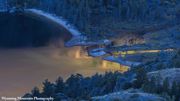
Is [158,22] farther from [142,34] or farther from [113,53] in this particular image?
[113,53]

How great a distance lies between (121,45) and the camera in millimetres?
147875

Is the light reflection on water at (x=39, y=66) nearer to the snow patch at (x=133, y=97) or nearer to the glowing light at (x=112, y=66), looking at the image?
the glowing light at (x=112, y=66)

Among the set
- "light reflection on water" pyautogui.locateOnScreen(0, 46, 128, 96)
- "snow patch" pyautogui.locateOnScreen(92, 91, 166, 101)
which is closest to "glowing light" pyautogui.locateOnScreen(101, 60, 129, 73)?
"light reflection on water" pyautogui.locateOnScreen(0, 46, 128, 96)

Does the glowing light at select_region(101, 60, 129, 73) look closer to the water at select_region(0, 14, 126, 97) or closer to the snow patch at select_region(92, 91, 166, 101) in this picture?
the water at select_region(0, 14, 126, 97)

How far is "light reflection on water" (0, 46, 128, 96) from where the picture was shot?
92375 millimetres

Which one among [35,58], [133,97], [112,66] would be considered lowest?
[112,66]

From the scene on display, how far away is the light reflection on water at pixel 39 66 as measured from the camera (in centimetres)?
9238

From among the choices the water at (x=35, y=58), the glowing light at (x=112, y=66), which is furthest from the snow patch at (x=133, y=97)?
the glowing light at (x=112, y=66)

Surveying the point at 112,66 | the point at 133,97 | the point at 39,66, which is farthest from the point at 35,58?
the point at 133,97

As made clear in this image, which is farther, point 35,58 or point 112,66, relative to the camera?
point 35,58

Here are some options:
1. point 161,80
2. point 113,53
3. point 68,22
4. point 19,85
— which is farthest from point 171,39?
point 161,80

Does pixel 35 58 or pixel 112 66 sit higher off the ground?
pixel 35 58

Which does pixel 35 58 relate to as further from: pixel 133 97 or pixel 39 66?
pixel 133 97

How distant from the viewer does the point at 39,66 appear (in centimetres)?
11200
